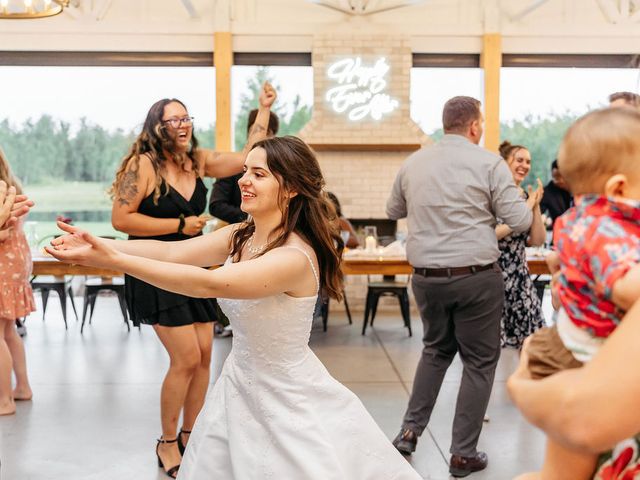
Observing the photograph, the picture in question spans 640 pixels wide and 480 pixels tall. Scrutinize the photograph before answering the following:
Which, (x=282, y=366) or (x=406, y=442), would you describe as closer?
(x=282, y=366)

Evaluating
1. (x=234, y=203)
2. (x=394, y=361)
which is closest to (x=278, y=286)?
(x=234, y=203)

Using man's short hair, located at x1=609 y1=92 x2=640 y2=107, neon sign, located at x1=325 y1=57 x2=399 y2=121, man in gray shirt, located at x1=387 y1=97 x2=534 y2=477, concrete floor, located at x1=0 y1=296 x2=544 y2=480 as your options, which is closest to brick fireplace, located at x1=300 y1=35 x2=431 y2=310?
neon sign, located at x1=325 y1=57 x2=399 y2=121

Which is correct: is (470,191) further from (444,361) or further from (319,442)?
(319,442)

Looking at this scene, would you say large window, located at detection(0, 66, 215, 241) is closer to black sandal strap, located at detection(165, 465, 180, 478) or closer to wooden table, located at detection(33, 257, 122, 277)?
wooden table, located at detection(33, 257, 122, 277)

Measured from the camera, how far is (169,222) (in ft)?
11.3

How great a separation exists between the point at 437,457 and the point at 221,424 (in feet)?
5.85

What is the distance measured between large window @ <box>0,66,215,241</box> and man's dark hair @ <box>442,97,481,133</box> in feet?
20.4

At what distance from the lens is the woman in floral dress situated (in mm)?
4423

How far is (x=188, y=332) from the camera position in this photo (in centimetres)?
341

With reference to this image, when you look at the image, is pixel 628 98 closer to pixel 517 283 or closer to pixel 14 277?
pixel 517 283

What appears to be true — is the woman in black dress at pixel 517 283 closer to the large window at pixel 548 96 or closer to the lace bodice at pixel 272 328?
the lace bodice at pixel 272 328

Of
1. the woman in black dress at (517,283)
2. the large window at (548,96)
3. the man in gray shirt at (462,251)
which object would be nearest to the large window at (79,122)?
the large window at (548,96)

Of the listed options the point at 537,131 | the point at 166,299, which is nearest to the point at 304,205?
the point at 166,299

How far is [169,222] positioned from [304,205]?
3.76 feet
